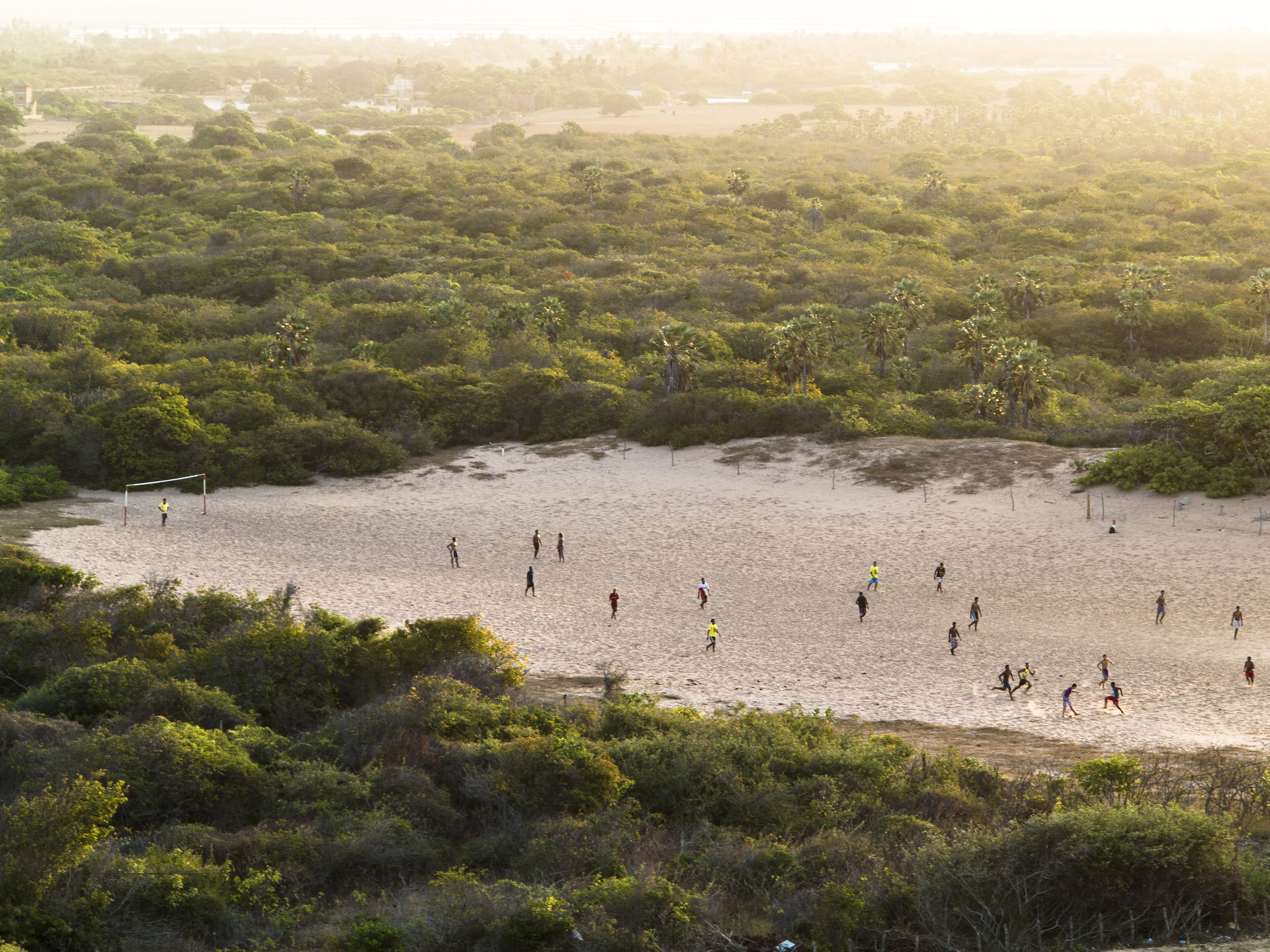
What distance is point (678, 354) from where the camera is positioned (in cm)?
4041

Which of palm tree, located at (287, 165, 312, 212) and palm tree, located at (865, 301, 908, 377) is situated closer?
palm tree, located at (865, 301, 908, 377)

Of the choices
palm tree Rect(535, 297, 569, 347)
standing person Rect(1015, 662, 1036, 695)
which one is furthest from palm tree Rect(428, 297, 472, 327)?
standing person Rect(1015, 662, 1036, 695)

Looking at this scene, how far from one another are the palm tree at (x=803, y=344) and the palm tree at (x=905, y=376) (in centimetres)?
417

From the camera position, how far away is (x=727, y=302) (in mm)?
53094

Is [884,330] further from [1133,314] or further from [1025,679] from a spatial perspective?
[1025,679]

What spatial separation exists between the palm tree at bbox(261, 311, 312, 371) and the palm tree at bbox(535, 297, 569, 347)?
957 cm

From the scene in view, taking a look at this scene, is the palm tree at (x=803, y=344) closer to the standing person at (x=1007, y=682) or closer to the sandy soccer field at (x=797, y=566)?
the sandy soccer field at (x=797, y=566)

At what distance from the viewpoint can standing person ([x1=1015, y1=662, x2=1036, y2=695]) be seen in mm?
20438

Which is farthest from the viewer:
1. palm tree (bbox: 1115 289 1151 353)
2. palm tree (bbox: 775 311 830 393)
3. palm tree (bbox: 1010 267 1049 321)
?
palm tree (bbox: 1010 267 1049 321)

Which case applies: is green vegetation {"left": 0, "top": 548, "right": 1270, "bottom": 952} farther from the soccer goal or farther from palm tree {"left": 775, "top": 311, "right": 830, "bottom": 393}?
palm tree {"left": 775, "top": 311, "right": 830, "bottom": 393}

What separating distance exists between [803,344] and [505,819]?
27.6m

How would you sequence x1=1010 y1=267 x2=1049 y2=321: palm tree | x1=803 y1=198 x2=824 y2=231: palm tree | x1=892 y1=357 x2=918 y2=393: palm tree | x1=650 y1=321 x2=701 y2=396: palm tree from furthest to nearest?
x1=803 y1=198 x2=824 y2=231: palm tree → x1=1010 y1=267 x2=1049 y2=321: palm tree → x1=892 y1=357 x2=918 y2=393: palm tree → x1=650 y1=321 x2=701 y2=396: palm tree

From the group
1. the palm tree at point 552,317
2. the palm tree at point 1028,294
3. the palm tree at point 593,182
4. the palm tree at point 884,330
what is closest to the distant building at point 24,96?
the palm tree at point 593,182

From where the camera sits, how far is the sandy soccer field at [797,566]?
20984mm
